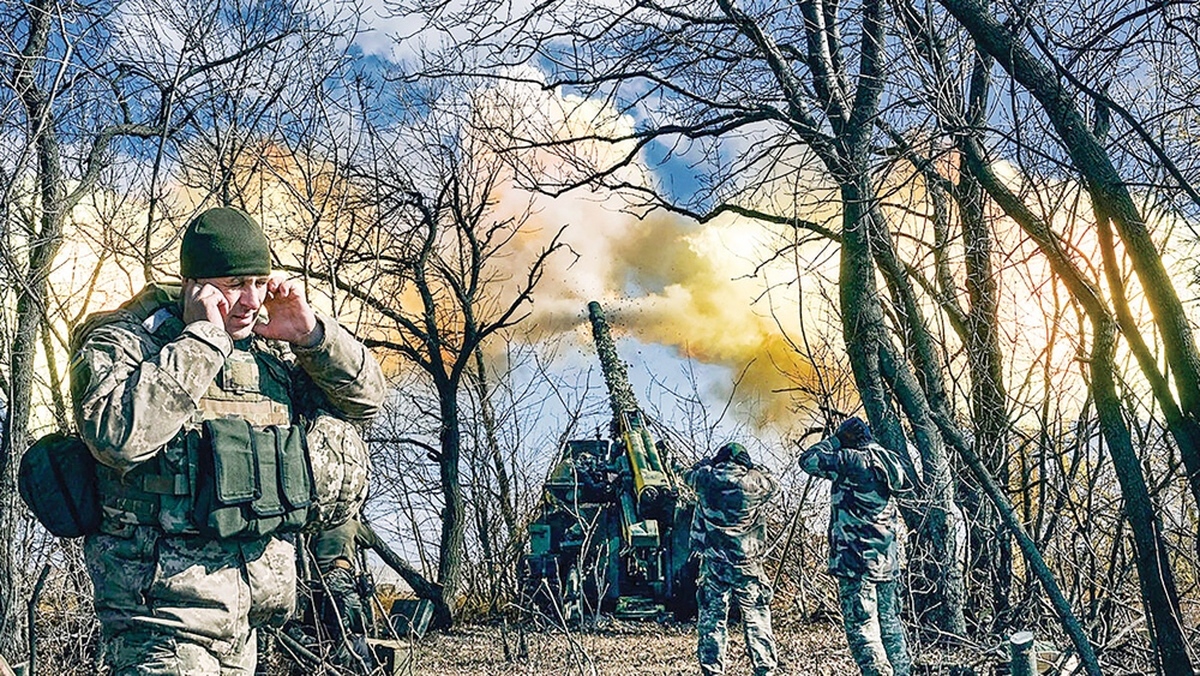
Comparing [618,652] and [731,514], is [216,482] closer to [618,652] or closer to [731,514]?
[731,514]

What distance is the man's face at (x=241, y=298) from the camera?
336 centimetres

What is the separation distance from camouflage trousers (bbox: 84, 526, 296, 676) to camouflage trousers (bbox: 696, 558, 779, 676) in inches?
196

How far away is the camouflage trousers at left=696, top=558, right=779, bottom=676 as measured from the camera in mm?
7801

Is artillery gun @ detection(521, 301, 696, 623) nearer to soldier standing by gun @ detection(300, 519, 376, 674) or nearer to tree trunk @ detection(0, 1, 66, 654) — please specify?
soldier standing by gun @ detection(300, 519, 376, 674)

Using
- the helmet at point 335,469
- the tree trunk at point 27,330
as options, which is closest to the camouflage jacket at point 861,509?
the helmet at point 335,469

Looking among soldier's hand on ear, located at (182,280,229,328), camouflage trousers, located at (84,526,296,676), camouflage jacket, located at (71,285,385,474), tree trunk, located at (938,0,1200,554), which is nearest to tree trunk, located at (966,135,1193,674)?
tree trunk, located at (938,0,1200,554)

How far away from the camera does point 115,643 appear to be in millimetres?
3232

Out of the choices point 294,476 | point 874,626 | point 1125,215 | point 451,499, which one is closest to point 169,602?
point 294,476

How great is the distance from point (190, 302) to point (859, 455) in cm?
466

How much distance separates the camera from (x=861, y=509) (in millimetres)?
7152

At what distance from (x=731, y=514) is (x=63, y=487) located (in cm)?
569

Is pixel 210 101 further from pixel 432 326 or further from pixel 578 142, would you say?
pixel 432 326

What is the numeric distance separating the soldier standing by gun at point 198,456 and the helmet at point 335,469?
0.03 m

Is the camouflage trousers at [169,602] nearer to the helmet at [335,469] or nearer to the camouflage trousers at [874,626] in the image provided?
the helmet at [335,469]
